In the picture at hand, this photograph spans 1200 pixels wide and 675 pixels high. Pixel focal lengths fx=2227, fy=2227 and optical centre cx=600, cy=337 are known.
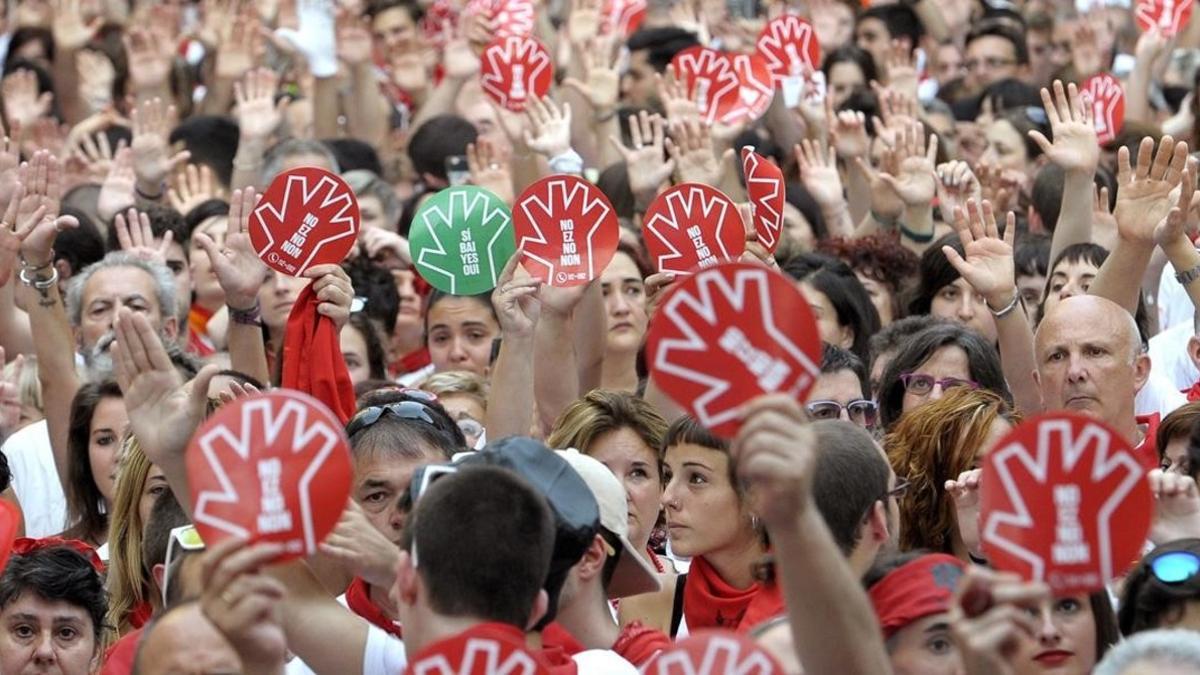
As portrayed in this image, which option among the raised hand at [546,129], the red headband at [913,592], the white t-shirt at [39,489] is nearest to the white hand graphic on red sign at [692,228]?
the white t-shirt at [39,489]

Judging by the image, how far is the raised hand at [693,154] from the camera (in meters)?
8.66

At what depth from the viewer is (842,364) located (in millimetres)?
6562

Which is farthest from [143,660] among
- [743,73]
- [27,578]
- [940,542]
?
[743,73]

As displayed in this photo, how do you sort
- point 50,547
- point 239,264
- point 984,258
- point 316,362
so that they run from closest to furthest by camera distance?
point 50,547 < point 316,362 < point 984,258 < point 239,264

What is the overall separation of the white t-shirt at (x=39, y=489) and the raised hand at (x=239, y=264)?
2.96 ft

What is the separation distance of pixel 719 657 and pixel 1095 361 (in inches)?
118

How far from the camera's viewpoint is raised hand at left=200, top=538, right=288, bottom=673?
12.3 feet

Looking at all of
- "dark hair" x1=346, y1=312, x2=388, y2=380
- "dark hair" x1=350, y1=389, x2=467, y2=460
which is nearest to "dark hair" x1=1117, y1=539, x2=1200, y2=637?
"dark hair" x1=350, y1=389, x2=467, y2=460

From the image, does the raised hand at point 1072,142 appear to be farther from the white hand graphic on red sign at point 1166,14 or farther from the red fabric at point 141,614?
the red fabric at point 141,614

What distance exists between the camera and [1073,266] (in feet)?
24.2

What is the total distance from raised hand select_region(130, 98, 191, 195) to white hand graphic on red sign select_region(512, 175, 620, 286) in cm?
352

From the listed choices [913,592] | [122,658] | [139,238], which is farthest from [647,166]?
[913,592]

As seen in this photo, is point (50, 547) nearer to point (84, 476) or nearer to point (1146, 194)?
point (84, 476)

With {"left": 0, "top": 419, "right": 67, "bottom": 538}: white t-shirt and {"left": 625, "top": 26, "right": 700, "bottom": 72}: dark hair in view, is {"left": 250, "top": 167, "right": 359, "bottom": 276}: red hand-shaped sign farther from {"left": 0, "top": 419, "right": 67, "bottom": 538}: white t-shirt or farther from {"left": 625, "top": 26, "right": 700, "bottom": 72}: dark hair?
{"left": 625, "top": 26, "right": 700, "bottom": 72}: dark hair
